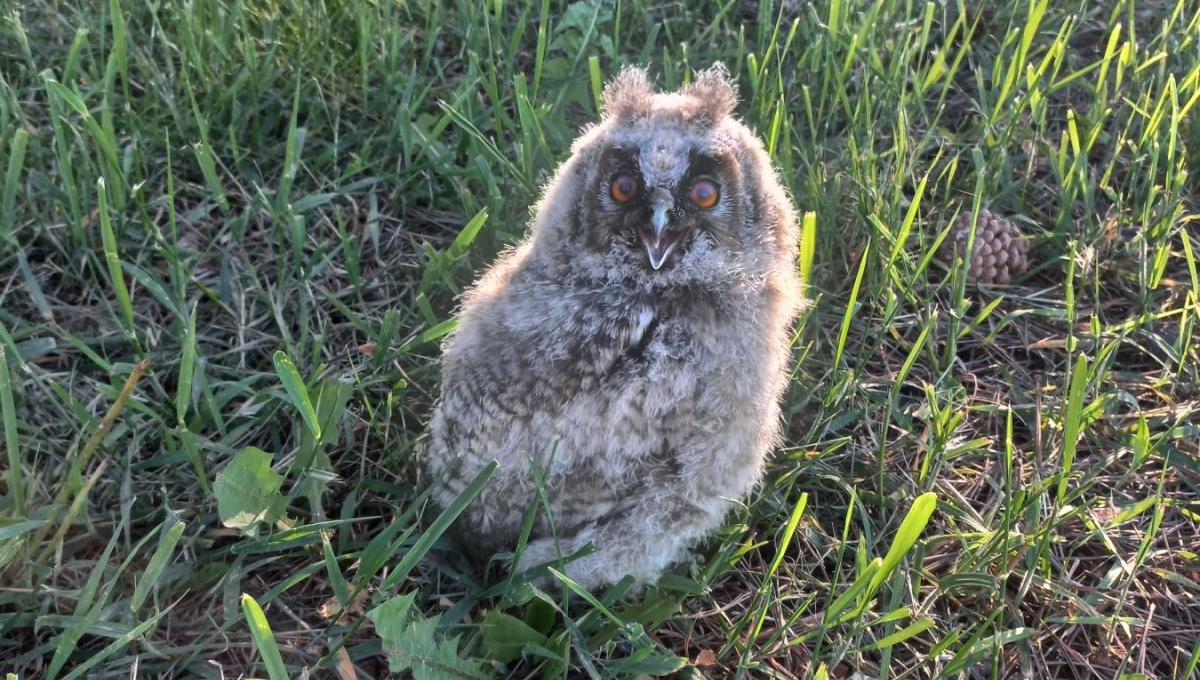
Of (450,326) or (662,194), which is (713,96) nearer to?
(662,194)

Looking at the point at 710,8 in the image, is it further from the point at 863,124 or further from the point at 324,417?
the point at 324,417

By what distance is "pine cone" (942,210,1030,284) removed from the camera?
11.6 feet

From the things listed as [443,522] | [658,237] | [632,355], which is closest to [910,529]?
[632,355]

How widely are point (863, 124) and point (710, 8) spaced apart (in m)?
0.95

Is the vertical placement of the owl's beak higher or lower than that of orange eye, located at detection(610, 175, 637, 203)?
lower

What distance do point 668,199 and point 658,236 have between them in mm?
89

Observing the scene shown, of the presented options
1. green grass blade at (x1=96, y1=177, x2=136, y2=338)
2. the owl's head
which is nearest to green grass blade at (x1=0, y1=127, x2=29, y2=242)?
green grass blade at (x1=96, y1=177, x2=136, y2=338)

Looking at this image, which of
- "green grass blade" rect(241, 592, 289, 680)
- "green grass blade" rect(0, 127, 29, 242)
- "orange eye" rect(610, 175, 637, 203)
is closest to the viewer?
"green grass blade" rect(241, 592, 289, 680)

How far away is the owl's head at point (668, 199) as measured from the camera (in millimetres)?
2486

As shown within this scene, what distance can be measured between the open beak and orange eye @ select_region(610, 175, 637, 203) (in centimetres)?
9

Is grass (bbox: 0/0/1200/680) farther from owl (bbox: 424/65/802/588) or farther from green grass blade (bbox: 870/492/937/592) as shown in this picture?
owl (bbox: 424/65/802/588)

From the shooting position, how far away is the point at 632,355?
250 centimetres

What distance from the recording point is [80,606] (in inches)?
95.8

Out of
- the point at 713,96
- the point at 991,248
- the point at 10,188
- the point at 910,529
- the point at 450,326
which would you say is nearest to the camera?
the point at 910,529
